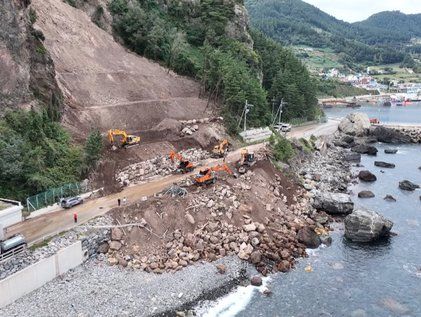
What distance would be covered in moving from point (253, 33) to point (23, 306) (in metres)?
81.1

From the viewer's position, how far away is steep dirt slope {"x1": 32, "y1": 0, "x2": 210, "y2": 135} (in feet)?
179

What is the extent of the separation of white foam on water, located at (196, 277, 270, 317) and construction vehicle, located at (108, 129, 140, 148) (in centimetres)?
2171

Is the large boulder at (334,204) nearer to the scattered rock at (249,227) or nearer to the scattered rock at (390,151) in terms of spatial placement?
the scattered rock at (249,227)

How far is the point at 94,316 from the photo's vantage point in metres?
29.5

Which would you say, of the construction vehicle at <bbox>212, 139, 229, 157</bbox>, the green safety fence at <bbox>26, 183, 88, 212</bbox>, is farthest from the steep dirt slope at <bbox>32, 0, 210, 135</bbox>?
the green safety fence at <bbox>26, 183, 88, 212</bbox>

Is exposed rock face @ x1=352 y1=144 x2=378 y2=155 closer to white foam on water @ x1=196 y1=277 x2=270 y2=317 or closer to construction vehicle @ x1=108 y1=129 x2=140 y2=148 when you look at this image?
construction vehicle @ x1=108 y1=129 x2=140 y2=148

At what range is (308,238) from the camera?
4284 cm

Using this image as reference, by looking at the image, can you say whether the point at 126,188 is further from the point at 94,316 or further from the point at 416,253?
the point at 416,253

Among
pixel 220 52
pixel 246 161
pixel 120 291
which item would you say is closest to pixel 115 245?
pixel 120 291

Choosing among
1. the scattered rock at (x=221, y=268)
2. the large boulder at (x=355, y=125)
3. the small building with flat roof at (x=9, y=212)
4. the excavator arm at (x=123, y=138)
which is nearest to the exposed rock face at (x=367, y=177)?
the large boulder at (x=355, y=125)

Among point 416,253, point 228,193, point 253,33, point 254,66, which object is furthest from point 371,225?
point 253,33

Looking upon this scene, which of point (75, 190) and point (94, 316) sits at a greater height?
point (75, 190)

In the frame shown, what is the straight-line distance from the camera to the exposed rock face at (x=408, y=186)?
60.7m

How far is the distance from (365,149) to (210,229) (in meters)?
51.3
